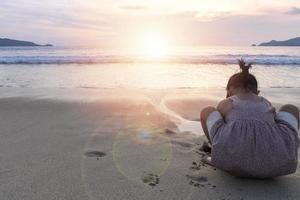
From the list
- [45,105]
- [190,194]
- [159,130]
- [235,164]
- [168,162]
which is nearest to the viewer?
[190,194]

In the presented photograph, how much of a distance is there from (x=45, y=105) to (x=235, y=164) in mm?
4837

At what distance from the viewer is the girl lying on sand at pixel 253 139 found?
341 cm

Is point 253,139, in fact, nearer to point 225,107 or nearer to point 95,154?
point 225,107

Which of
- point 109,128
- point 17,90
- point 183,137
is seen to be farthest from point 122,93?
point 183,137

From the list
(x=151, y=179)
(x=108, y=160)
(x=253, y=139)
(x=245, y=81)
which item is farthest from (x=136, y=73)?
(x=253, y=139)

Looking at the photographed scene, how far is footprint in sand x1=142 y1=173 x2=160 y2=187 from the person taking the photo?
3.44m

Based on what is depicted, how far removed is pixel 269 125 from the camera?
348 centimetres

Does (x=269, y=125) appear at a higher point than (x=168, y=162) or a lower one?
higher

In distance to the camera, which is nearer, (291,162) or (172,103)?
(291,162)

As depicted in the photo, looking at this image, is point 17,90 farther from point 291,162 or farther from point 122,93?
point 291,162

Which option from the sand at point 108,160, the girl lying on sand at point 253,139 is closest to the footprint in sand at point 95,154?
the sand at point 108,160

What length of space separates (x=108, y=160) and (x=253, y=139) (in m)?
1.42

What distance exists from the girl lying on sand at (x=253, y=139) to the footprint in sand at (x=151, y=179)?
0.52m

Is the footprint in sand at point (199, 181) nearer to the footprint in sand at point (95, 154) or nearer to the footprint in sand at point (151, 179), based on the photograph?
the footprint in sand at point (151, 179)
